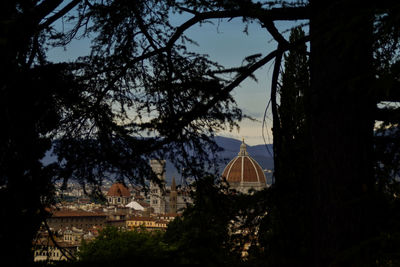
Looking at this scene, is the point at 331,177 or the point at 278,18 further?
the point at 278,18

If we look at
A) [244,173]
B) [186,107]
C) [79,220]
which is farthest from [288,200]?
[79,220]

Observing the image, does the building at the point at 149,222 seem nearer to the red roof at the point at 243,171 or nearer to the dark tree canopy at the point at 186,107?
the red roof at the point at 243,171

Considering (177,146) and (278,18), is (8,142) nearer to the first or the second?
(177,146)

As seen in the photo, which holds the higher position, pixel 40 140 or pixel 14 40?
pixel 14 40

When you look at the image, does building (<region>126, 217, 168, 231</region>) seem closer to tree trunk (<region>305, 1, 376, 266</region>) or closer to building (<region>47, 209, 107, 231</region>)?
building (<region>47, 209, 107, 231</region>)

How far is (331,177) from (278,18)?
1.53 m

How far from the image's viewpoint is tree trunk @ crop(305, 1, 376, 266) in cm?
322

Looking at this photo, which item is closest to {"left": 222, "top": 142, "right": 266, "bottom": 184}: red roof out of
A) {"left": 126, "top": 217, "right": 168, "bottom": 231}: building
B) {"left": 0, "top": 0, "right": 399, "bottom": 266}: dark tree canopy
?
{"left": 126, "top": 217, "right": 168, "bottom": 231}: building

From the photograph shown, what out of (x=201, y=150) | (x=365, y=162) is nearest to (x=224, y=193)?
(x=201, y=150)

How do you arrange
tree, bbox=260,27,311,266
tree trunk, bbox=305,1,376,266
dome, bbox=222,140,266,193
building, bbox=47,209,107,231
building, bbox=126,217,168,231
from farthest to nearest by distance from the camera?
building, bbox=47,209,107,231, dome, bbox=222,140,266,193, building, bbox=126,217,168,231, tree, bbox=260,27,311,266, tree trunk, bbox=305,1,376,266

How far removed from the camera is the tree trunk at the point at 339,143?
322 cm

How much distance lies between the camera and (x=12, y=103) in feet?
13.6

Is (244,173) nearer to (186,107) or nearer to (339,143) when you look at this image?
(186,107)

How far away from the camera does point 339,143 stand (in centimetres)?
331
